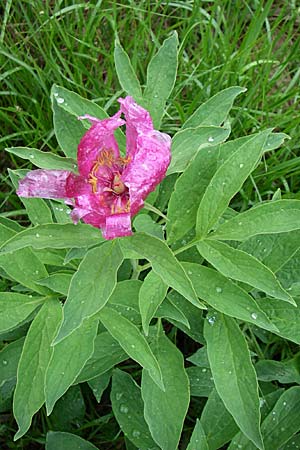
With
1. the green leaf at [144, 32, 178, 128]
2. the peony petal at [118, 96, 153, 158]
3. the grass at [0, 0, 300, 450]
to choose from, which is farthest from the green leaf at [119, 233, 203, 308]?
the grass at [0, 0, 300, 450]

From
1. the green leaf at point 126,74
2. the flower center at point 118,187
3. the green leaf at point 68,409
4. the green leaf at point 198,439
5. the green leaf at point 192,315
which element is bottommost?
the green leaf at point 68,409

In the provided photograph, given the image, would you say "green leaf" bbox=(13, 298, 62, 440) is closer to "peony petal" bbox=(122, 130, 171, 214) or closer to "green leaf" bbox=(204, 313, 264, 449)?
"green leaf" bbox=(204, 313, 264, 449)

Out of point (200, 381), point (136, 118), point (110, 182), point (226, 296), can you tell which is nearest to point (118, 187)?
point (110, 182)

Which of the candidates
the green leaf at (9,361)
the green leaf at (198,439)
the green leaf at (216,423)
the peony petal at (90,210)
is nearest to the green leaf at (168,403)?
the green leaf at (198,439)

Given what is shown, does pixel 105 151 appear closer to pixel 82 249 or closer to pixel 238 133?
pixel 82 249

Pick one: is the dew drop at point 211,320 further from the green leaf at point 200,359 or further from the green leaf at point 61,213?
the green leaf at point 61,213

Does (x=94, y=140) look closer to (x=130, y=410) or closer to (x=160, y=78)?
(x=160, y=78)
